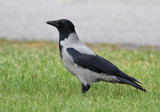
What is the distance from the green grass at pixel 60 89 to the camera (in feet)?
18.1

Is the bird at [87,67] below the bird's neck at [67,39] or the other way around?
below

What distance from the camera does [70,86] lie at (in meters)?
6.91

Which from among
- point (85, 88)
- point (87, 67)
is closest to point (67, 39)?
point (87, 67)

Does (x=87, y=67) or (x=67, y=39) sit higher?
(x=67, y=39)

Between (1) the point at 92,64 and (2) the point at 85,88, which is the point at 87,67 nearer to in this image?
(1) the point at 92,64

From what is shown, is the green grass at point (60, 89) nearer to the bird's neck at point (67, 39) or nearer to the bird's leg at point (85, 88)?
the bird's leg at point (85, 88)

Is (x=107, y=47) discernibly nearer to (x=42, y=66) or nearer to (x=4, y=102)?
(x=42, y=66)

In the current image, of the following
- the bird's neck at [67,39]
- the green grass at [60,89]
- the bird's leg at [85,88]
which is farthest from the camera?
the bird's neck at [67,39]

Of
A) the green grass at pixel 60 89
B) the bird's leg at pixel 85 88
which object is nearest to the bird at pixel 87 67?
the bird's leg at pixel 85 88

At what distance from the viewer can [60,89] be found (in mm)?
6672

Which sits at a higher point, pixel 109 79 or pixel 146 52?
pixel 109 79

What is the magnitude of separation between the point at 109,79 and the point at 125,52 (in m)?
4.62

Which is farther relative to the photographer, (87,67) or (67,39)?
(67,39)

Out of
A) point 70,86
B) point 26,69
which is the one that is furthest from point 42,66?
point 70,86
